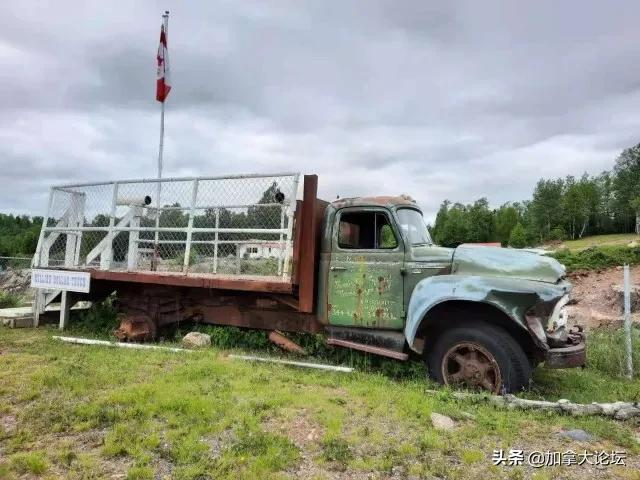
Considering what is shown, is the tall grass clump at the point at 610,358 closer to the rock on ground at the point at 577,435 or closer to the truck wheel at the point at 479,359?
the truck wheel at the point at 479,359

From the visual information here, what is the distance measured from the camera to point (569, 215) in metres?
72.7

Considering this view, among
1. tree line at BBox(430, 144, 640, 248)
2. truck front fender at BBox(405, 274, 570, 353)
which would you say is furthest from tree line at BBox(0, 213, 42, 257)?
tree line at BBox(430, 144, 640, 248)

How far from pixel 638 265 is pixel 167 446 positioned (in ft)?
83.1

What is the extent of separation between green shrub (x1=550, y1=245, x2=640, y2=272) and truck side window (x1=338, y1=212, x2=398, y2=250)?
20023 mm

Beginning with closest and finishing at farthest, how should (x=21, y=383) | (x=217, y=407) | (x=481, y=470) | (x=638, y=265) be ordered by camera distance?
(x=481, y=470) → (x=217, y=407) → (x=21, y=383) → (x=638, y=265)

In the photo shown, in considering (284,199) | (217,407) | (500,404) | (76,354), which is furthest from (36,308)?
(500,404)

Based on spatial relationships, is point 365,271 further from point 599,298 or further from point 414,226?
point 599,298

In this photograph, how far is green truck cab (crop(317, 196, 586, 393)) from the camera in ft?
15.8

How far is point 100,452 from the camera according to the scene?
3504 mm

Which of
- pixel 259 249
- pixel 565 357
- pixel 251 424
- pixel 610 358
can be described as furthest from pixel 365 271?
pixel 610 358

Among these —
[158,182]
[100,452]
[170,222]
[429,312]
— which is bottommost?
[100,452]

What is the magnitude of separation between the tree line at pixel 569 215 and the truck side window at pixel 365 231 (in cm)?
6235

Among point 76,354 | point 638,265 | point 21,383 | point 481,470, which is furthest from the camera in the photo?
point 638,265

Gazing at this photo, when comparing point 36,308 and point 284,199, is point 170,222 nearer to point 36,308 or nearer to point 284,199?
point 284,199
